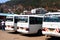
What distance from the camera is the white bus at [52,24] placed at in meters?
15.7

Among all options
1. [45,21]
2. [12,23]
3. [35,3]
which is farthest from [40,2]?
[45,21]

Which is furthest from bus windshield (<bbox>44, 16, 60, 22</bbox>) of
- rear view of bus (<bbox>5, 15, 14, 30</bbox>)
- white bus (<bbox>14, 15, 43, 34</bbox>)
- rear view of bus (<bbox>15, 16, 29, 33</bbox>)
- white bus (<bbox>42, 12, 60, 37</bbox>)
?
rear view of bus (<bbox>5, 15, 14, 30</bbox>)

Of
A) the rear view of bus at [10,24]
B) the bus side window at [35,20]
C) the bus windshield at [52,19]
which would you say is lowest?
the rear view of bus at [10,24]

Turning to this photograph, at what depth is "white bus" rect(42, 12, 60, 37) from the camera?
1573 cm

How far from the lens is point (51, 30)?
16.2 meters

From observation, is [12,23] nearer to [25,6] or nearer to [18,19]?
[18,19]

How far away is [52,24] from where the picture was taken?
16109mm

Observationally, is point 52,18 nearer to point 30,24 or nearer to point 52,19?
point 52,19

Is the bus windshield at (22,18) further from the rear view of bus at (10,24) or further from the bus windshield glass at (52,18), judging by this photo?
the bus windshield glass at (52,18)

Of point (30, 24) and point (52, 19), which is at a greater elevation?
point (52, 19)

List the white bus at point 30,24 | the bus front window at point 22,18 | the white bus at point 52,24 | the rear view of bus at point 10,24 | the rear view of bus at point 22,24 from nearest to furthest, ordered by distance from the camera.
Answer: the white bus at point 52,24, the white bus at point 30,24, the rear view of bus at point 22,24, the bus front window at point 22,18, the rear view of bus at point 10,24

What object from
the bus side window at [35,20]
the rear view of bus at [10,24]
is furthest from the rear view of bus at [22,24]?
the rear view of bus at [10,24]

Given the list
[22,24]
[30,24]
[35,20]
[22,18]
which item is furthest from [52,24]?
[22,18]

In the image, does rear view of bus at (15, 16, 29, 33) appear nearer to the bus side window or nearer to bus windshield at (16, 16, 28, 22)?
bus windshield at (16, 16, 28, 22)
